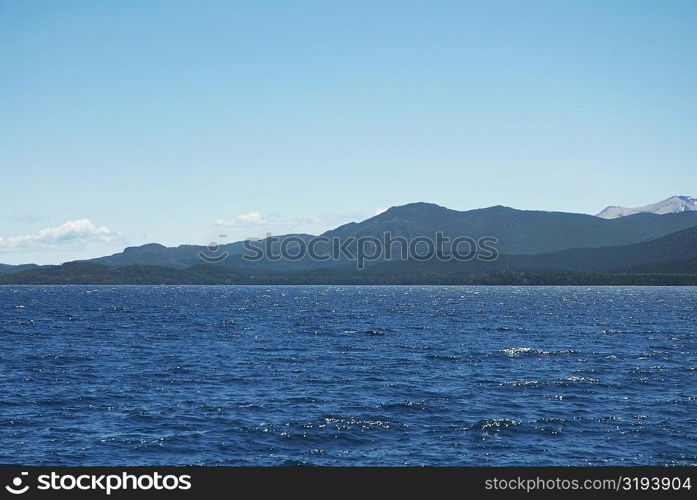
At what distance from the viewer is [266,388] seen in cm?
5184

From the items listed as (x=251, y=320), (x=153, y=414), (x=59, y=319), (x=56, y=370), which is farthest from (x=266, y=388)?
(x=59, y=319)

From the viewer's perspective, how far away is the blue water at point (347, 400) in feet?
111

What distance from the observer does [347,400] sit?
155 ft

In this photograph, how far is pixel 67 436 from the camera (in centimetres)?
3634

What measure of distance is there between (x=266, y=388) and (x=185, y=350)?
3008cm

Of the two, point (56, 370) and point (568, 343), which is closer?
point (56, 370)

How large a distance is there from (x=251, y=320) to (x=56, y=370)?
7466 centimetres

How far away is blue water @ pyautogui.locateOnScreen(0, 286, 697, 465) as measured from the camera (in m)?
33.8
